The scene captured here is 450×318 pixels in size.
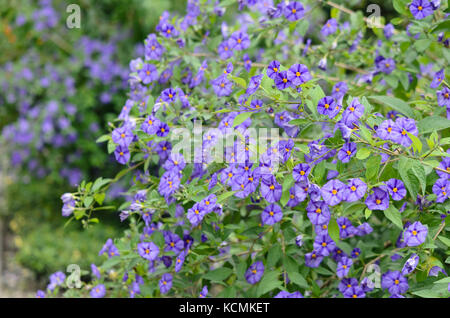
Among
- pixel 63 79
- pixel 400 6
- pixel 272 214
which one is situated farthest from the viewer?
pixel 63 79

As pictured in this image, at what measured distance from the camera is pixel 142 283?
1.89 metres

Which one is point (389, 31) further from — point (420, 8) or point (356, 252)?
point (356, 252)

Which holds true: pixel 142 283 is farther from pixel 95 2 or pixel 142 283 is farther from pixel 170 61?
pixel 95 2

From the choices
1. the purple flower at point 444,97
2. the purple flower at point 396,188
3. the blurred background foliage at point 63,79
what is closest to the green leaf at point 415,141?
the purple flower at point 396,188

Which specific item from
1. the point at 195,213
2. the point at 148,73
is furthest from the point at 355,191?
the point at 148,73

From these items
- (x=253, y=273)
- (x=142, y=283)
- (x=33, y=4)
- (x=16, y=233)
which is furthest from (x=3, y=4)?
(x=253, y=273)

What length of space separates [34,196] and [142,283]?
11.2ft

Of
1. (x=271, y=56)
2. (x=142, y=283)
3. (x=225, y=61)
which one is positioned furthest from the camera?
(x=271, y=56)

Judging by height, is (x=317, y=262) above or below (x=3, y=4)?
below

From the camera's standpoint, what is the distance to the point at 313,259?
1.71 meters

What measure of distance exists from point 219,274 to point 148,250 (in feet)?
0.83

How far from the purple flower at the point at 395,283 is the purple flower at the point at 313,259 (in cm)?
21

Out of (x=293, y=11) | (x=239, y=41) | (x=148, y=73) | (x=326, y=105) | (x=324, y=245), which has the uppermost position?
(x=293, y=11)

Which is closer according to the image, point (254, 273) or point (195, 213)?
point (195, 213)
